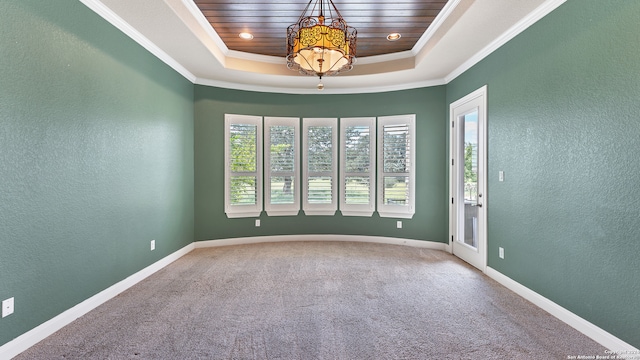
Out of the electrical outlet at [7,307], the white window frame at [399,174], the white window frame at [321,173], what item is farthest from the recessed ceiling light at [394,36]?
the electrical outlet at [7,307]

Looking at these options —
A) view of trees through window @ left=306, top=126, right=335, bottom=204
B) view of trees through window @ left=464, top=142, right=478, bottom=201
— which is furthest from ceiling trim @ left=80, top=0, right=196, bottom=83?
view of trees through window @ left=464, top=142, right=478, bottom=201

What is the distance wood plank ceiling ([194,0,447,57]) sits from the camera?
312cm

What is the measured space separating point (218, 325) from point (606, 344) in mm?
2965

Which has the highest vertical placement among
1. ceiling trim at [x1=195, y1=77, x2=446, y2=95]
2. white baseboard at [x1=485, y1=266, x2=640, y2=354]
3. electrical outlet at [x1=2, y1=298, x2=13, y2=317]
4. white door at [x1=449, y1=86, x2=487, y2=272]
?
ceiling trim at [x1=195, y1=77, x2=446, y2=95]

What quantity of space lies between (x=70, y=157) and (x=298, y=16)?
2.72 m

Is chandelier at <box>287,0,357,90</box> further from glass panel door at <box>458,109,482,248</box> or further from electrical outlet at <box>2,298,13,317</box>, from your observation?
electrical outlet at <box>2,298,13,317</box>

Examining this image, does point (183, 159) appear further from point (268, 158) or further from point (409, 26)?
point (409, 26)

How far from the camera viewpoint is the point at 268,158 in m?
5.20

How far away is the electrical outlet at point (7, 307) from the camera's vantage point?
196 centimetres

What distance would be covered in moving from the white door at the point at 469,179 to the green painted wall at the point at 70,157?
4.24 m

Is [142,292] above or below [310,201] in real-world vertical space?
below

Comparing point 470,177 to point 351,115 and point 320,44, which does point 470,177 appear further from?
point 320,44

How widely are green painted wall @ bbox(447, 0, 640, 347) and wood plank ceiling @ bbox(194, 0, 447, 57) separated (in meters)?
1.10

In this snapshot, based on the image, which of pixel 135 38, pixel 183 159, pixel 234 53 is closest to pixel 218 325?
pixel 183 159
